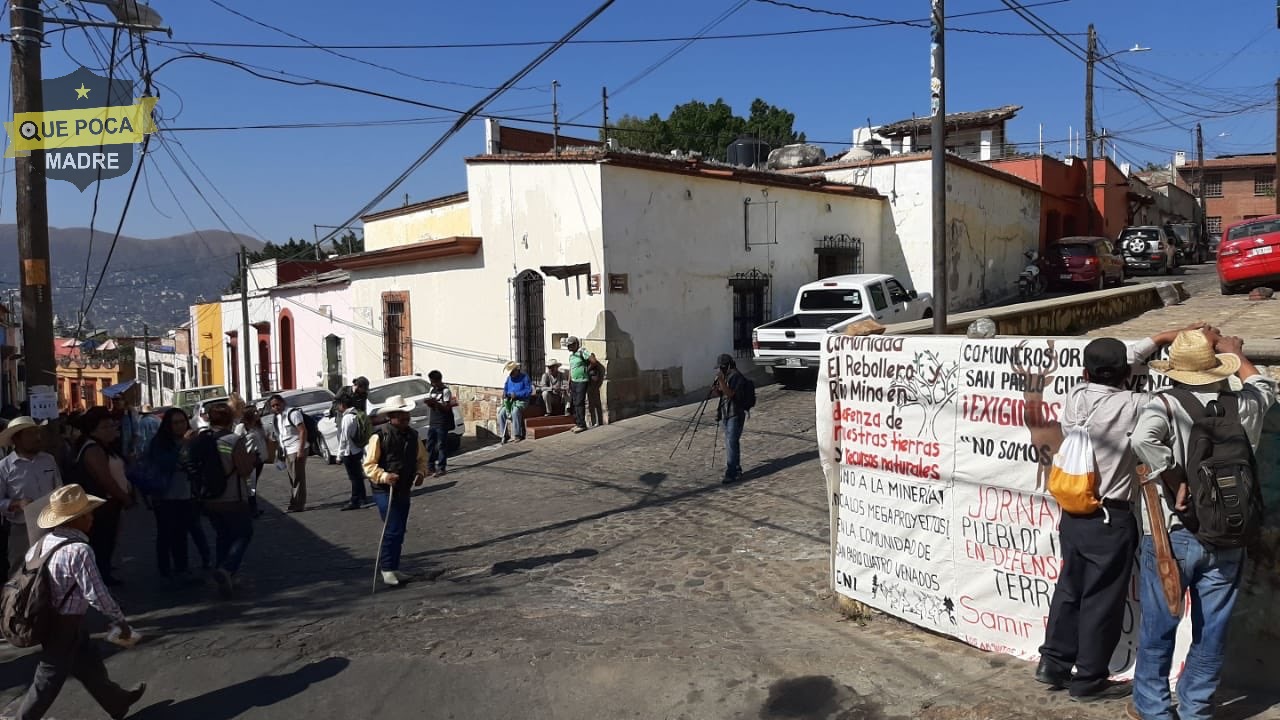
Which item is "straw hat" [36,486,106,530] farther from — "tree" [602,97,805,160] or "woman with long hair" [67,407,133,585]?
"tree" [602,97,805,160]

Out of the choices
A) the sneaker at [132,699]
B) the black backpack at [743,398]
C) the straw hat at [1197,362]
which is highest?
the straw hat at [1197,362]

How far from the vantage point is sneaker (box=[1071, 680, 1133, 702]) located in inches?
167

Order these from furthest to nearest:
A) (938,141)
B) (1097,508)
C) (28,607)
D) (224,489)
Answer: (938,141), (224,489), (28,607), (1097,508)

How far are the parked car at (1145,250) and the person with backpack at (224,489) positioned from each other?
2919 centimetres

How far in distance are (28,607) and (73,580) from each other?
0.75 feet

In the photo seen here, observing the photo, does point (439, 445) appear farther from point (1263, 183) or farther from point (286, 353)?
point (1263, 183)

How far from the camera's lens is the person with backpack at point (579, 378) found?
15.5 meters

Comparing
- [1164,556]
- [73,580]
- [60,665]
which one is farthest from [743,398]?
[60,665]

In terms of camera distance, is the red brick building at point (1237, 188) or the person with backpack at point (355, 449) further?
the red brick building at point (1237, 188)

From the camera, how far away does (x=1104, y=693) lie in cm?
428

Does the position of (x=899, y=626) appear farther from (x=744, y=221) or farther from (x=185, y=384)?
(x=185, y=384)

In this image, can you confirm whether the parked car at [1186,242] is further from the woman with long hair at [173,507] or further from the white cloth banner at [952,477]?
the woman with long hair at [173,507]

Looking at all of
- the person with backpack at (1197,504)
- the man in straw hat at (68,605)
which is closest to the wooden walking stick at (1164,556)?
the person with backpack at (1197,504)

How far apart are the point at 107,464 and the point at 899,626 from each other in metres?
6.42
